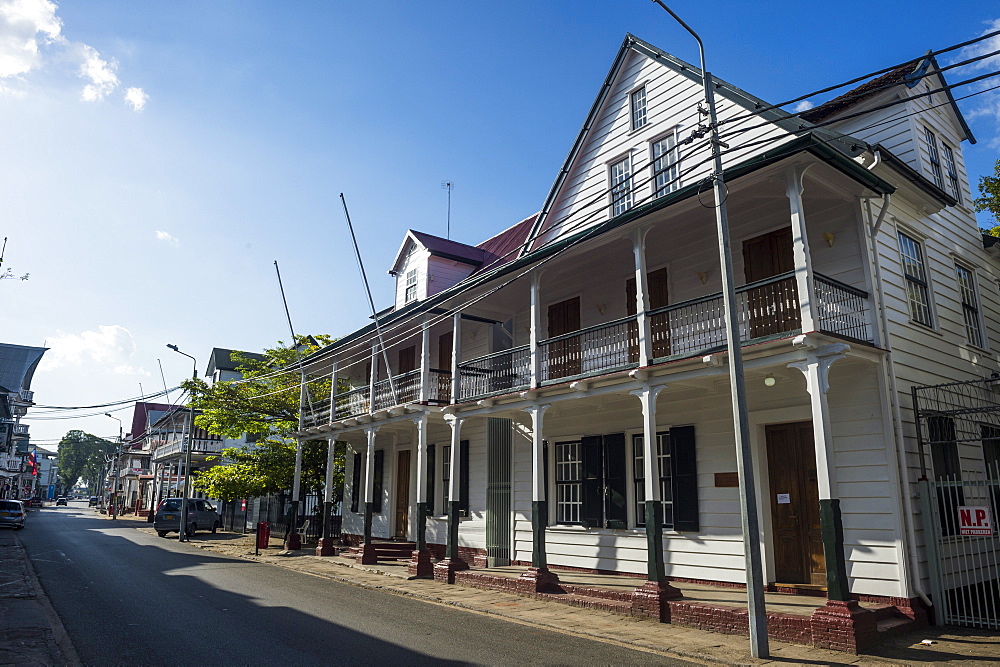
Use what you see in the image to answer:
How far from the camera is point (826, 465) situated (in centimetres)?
891

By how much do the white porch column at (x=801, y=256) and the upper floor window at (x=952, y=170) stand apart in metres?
6.76

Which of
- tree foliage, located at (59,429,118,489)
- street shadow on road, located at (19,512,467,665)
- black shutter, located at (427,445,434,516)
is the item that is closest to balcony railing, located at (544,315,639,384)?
street shadow on road, located at (19,512,467,665)

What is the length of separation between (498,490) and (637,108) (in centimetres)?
1018

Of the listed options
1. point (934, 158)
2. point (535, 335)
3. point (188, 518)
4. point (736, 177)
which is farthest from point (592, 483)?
point (188, 518)

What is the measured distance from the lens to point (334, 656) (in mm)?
7539

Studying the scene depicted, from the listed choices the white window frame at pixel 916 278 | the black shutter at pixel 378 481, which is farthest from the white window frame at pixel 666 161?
the black shutter at pixel 378 481

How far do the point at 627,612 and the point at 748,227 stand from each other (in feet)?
23.6

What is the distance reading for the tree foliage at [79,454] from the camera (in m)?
144

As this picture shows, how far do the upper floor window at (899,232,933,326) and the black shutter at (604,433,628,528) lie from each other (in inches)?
236

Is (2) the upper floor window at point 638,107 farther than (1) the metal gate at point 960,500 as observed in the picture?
Yes

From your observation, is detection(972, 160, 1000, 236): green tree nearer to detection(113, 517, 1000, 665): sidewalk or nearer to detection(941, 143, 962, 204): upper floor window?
detection(941, 143, 962, 204): upper floor window

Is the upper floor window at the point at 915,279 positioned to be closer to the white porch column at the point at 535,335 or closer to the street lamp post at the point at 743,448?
the street lamp post at the point at 743,448

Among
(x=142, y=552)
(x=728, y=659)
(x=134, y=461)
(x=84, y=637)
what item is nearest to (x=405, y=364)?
(x=142, y=552)

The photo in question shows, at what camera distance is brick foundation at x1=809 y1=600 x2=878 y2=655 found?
8062 millimetres
